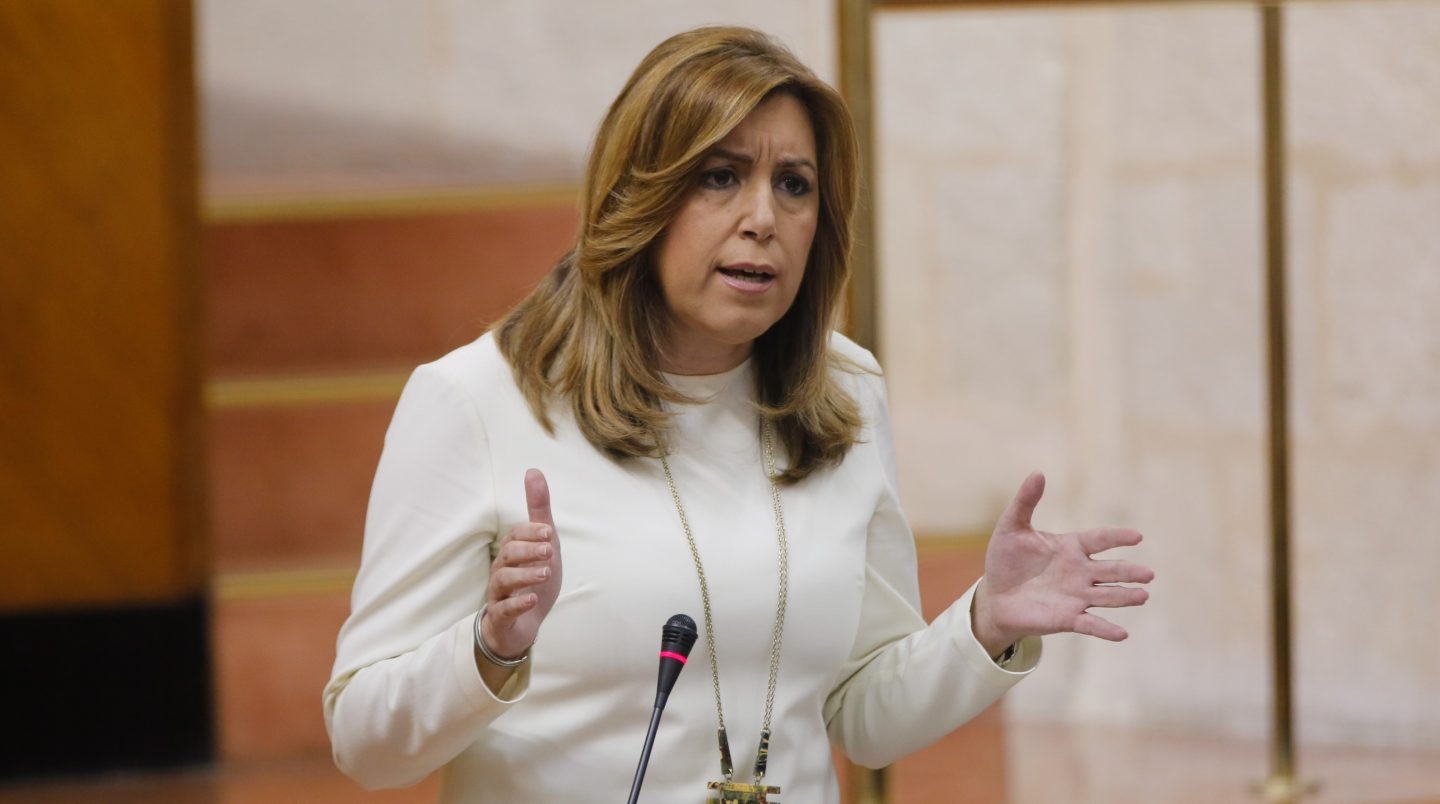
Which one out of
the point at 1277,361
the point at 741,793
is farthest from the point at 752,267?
the point at 1277,361

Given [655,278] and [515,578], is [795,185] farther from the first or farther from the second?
[515,578]

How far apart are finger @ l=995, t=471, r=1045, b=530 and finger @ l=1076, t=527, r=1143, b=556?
49 mm

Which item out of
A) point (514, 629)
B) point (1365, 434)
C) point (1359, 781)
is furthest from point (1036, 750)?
point (514, 629)

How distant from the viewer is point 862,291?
94.6 inches

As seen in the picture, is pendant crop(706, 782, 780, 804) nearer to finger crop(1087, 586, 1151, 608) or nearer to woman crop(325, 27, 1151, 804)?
woman crop(325, 27, 1151, 804)

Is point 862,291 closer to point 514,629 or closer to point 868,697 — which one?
point 868,697

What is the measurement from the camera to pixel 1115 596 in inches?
64.3

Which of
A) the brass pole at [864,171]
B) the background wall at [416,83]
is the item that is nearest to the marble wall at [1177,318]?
the background wall at [416,83]

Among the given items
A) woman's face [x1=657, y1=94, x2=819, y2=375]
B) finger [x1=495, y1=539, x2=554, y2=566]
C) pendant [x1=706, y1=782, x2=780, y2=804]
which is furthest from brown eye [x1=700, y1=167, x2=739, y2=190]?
pendant [x1=706, y1=782, x2=780, y2=804]

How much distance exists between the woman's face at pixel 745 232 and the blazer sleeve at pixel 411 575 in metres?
0.23

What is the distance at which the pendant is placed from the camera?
1.63 metres

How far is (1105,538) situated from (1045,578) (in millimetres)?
78

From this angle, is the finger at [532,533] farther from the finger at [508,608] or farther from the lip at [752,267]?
the lip at [752,267]

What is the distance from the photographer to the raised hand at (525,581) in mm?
1452
